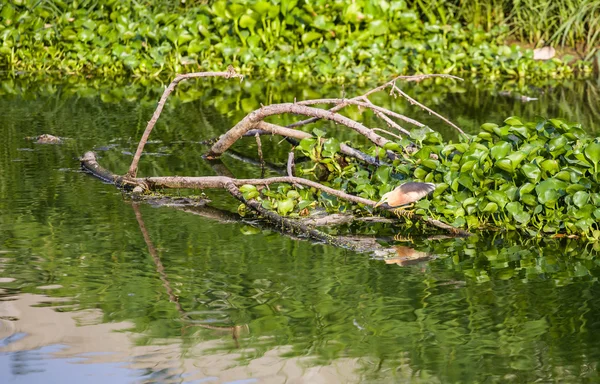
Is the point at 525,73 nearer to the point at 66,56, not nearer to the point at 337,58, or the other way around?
the point at 337,58

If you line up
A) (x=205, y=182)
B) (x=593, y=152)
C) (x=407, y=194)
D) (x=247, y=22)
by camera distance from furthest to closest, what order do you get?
(x=247, y=22) → (x=205, y=182) → (x=407, y=194) → (x=593, y=152)

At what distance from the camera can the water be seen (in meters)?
3.45

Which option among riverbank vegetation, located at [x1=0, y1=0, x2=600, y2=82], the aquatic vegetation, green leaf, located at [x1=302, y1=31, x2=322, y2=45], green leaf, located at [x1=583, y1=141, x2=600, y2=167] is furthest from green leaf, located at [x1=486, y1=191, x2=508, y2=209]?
green leaf, located at [x1=302, y1=31, x2=322, y2=45]

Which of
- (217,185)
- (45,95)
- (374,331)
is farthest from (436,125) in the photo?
(374,331)

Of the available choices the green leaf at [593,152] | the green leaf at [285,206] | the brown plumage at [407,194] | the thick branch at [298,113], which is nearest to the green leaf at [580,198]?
the green leaf at [593,152]

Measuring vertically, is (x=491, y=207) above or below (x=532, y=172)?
below

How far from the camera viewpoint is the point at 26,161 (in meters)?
6.31

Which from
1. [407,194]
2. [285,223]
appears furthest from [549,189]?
[285,223]

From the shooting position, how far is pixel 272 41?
10.2 meters

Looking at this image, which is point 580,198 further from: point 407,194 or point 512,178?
point 407,194

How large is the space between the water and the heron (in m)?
0.16

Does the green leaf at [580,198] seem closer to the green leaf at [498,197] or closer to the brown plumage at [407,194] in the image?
the green leaf at [498,197]

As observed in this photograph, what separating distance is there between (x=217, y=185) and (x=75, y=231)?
732 mm

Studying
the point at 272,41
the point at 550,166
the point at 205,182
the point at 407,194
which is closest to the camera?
the point at 550,166
